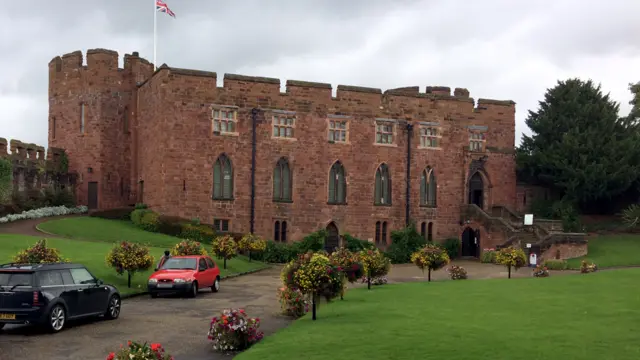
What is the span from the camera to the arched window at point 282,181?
4381 centimetres

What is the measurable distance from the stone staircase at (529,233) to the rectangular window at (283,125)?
1396cm

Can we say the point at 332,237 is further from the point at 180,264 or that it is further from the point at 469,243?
the point at 180,264

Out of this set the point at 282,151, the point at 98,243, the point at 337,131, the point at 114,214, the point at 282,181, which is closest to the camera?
the point at 98,243

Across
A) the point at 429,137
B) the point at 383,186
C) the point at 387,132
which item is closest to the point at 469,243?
the point at 383,186

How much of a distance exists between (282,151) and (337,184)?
14.7 feet

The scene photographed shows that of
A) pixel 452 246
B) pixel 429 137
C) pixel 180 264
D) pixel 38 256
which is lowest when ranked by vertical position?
pixel 452 246

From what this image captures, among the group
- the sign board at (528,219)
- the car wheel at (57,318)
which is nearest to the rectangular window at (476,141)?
the sign board at (528,219)

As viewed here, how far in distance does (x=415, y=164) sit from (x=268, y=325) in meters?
31.7

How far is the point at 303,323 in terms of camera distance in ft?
53.0

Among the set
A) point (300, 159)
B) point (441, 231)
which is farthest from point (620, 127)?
point (300, 159)

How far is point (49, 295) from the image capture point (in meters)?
15.4

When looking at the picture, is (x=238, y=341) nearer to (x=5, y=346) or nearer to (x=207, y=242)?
(x=5, y=346)

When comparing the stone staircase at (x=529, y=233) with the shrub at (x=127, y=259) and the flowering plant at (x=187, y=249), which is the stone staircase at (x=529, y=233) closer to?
the flowering plant at (x=187, y=249)

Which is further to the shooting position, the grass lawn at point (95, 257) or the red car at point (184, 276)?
the grass lawn at point (95, 257)
